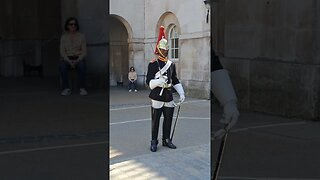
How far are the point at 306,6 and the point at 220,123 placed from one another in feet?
1.46

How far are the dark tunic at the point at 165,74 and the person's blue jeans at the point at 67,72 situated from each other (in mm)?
3095

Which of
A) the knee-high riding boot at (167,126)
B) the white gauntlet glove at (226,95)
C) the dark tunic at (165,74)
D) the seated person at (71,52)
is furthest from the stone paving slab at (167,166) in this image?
the seated person at (71,52)

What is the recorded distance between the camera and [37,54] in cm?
154

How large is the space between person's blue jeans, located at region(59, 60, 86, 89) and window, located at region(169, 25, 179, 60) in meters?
Result: 4.90

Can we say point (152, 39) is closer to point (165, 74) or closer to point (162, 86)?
point (165, 74)

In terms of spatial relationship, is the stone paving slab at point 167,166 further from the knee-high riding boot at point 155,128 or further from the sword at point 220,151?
the sword at point 220,151

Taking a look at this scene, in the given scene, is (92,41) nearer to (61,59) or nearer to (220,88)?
(61,59)

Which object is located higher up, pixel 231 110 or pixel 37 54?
pixel 37 54

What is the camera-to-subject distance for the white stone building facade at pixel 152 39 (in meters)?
4.33

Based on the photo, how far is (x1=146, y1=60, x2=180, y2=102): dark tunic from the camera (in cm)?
470

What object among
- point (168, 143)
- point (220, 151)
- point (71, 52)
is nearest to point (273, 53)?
point (220, 151)

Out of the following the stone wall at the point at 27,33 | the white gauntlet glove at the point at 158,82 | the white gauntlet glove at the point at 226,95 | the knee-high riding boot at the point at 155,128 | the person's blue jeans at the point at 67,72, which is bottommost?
the knee-high riding boot at the point at 155,128

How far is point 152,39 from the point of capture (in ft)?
15.1

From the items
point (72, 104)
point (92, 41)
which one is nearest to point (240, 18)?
point (92, 41)
